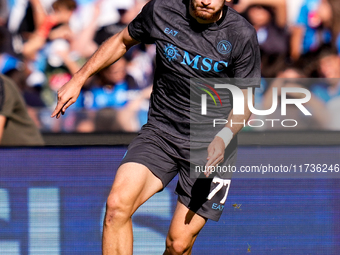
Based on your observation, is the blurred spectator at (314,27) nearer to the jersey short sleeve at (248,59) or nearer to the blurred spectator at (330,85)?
the blurred spectator at (330,85)

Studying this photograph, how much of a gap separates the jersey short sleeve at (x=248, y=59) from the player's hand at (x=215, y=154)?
0.45 meters

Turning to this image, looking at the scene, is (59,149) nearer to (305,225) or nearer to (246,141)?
(246,141)

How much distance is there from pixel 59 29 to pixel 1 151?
2.35 m

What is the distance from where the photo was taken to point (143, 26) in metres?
3.09

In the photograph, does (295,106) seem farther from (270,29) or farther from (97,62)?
(97,62)

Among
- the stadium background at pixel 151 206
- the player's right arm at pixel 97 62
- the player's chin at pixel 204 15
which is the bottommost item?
the stadium background at pixel 151 206

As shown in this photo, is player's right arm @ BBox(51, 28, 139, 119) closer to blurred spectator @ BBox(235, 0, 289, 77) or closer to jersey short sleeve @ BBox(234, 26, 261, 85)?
jersey short sleeve @ BBox(234, 26, 261, 85)

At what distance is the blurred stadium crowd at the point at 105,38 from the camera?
5.30 meters

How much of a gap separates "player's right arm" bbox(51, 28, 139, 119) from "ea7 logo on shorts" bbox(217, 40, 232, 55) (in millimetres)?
561

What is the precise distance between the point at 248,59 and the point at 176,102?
53 cm

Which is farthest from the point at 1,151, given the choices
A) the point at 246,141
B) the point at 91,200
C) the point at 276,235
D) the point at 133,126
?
the point at 276,235

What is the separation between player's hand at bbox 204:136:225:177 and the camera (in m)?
2.71

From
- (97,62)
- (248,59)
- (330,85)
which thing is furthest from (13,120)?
(330,85)

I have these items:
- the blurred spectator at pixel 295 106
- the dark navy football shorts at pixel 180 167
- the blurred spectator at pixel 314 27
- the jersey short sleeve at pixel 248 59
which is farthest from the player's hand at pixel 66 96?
the blurred spectator at pixel 314 27
